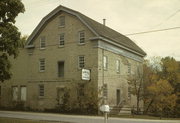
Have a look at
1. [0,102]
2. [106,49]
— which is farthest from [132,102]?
[0,102]

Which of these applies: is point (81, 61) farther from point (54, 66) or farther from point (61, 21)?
point (61, 21)

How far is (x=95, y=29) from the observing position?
38.3 metres

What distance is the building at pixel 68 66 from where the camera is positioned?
38.2m

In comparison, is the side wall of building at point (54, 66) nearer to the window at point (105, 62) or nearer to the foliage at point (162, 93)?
Result: the window at point (105, 62)

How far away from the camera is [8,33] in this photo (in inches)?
917

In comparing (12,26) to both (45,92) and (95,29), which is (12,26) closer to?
(95,29)

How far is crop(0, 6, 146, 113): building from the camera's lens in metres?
38.2

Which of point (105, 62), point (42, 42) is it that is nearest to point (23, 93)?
point (42, 42)

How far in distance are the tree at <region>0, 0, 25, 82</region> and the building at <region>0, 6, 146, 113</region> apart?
46.5 ft

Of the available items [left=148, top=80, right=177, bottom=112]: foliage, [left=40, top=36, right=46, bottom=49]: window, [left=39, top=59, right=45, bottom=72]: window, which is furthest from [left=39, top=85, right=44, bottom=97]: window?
[left=148, top=80, right=177, bottom=112]: foliage

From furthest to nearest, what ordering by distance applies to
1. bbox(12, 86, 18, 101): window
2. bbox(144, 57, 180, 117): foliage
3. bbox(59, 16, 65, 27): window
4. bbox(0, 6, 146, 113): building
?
bbox(12, 86, 18, 101): window → bbox(144, 57, 180, 117): foliage → bbox(59, 16, 65, 27): window → bbox(0, 6, 146, 113): building

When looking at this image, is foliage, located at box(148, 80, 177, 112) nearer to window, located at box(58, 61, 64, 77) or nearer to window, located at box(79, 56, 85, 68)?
window, located at box(79, 56, 85, 68)

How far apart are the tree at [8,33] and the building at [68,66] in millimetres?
14187

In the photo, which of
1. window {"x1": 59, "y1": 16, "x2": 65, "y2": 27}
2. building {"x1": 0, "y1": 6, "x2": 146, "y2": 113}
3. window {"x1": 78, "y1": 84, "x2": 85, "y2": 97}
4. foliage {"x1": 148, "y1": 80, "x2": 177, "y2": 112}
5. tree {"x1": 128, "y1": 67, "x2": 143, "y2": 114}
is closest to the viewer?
window {"x1": 78, "y1": 84, "x2": 85, "y2": 97}
